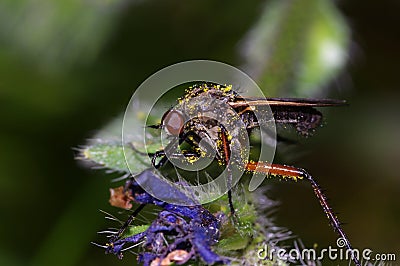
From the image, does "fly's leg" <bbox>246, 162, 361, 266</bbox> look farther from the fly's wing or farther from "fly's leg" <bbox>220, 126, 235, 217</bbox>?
the fly's wing

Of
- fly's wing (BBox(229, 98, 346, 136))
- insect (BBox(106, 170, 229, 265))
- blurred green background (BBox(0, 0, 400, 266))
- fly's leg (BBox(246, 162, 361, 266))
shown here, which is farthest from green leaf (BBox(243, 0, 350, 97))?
insect (BBox(106, 170, 229, 265))

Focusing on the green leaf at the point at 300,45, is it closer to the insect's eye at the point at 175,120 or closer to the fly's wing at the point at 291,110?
the fly's wing at the point at 291,110

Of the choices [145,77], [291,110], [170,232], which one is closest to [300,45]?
[145,77]

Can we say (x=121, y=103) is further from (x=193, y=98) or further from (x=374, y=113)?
(x=193, y=98)

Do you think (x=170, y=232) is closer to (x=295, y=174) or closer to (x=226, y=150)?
(x=226, y=150)

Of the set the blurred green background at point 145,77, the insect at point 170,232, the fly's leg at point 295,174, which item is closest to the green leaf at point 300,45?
the blurred green background at point 145,77

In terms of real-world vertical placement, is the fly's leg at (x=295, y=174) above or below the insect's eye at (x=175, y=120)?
below

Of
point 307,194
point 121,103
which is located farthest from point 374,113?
point 121,103
